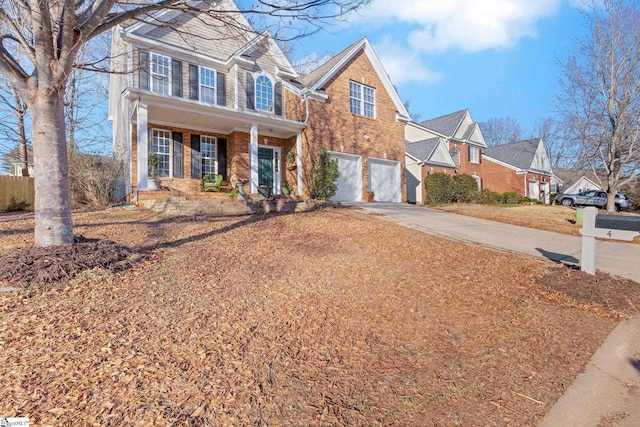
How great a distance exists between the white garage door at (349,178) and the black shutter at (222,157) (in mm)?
5125

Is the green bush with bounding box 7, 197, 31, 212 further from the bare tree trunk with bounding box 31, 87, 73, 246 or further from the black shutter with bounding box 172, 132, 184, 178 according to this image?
the bare tree trunk with bounding box 31, 87, 73, 246

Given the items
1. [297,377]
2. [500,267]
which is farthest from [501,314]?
[297,377]

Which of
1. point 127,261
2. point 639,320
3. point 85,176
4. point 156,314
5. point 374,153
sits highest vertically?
point 374,153

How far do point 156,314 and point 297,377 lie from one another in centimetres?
167

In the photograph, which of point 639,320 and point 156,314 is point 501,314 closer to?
point 639,320

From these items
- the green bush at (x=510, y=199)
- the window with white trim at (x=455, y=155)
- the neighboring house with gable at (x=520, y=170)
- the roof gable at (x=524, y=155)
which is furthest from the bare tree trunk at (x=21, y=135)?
the roof gable at (x=524, y=155)

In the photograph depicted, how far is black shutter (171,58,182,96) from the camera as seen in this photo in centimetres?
1225

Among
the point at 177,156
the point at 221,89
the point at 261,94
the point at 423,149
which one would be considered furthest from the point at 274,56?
the point at 423,149

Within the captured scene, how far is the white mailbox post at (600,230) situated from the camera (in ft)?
14.5

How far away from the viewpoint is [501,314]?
3594mm

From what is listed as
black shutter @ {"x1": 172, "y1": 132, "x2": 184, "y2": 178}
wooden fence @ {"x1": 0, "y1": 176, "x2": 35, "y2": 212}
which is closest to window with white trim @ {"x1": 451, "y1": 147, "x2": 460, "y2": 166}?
black shutter @ {"x1": 172, "y1": 132, "x2": 184, "y2": 178}

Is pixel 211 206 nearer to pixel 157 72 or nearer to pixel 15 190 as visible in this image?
pixel 157 72

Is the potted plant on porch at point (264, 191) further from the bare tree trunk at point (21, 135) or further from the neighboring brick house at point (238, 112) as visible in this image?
Answer: the bare tree trunk at point (21, 135)

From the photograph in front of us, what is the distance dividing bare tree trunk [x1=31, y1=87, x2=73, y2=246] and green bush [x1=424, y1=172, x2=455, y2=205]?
1913 centimetres
